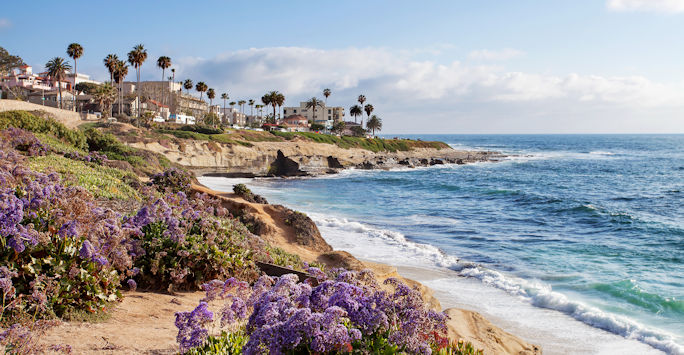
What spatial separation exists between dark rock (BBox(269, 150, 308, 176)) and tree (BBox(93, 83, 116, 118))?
86.8 ft

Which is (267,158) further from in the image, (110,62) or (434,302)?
(434,302)

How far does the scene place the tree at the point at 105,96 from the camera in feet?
230

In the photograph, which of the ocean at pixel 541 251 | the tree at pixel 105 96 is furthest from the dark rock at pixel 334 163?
the tree at pixel 105 96

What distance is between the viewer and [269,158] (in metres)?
66.2

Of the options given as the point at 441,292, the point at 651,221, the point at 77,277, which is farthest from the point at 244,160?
the point at 77,277

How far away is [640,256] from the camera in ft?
61.8

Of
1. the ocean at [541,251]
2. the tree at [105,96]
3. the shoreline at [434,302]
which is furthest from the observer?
the tree at [105,96]

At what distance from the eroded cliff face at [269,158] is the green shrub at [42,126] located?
23.2 m

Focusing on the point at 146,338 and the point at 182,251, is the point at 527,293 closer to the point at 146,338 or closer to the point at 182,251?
the point at 182,251

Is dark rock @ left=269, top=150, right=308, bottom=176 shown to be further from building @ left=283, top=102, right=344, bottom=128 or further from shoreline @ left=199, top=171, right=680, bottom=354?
building @ left=283, top=102, right=344, bottom=128

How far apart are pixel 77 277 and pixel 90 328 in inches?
28.3

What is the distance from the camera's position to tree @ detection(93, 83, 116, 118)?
70000mm

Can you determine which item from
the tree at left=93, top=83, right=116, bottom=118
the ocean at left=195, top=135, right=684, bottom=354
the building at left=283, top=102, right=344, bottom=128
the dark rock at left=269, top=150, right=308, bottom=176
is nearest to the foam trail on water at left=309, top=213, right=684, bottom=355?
the ocean at left=195, top=135, right=684, bottom=354

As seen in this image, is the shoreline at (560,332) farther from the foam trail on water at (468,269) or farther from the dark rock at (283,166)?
the dark rock at (283,166)
